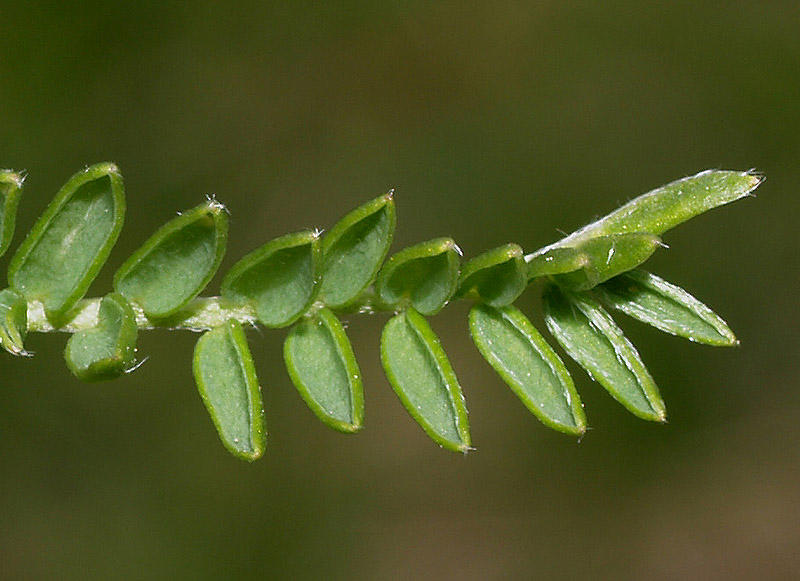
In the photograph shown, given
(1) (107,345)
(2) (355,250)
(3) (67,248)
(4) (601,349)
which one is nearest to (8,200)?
(3) (67,248)

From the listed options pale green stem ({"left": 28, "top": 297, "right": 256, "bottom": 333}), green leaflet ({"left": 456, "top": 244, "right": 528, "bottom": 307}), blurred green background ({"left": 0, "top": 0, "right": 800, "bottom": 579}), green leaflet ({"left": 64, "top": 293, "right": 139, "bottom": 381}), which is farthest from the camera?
blurred green background ({"left": 0, "top": 0, "right": 800, "bottom": 579})

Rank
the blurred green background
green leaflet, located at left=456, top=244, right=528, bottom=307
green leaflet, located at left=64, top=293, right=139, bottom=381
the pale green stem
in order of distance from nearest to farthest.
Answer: green leaflet, located at left=64, top=293, right=139, bottom=381
green leaflet, located at left=456, top=244, right=528, bottom=307
the pale green stem
the blurred green background

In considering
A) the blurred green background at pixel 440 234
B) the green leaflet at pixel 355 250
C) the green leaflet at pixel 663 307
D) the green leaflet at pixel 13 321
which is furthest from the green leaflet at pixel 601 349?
the blurred green background at pixel 440 234

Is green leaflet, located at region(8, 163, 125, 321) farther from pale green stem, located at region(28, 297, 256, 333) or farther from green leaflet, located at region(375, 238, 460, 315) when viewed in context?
green leaflet, located at region(375, 238, 460, 315)

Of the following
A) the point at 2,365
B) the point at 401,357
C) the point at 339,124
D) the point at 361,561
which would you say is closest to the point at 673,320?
the point at 401,357

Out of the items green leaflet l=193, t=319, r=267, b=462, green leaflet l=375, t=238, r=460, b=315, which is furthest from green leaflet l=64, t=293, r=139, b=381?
green leaflet l=375, t=238, r=460, b=315

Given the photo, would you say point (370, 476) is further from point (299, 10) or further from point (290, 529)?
point (299, 10)
